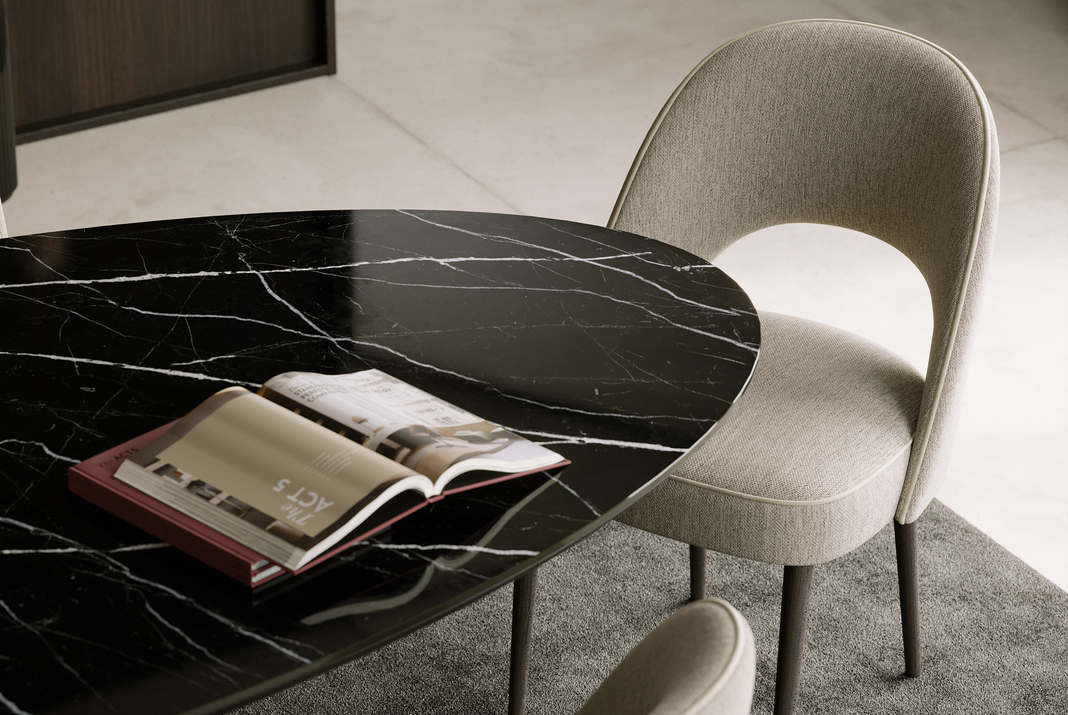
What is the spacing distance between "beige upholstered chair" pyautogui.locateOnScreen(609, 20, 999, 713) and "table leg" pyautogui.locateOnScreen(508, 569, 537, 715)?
0.57 ft

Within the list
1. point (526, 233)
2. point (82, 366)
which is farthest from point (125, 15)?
point (82, 366)

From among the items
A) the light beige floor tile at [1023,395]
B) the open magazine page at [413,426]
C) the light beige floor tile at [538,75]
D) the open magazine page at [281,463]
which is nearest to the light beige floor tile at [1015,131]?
the light beige floor tile at [1023,395]

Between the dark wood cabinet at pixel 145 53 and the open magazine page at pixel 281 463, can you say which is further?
the dark wood cabinet at pixel 145 53

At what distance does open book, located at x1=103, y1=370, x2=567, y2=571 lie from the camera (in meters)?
0.95

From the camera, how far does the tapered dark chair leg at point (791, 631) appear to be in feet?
4.92

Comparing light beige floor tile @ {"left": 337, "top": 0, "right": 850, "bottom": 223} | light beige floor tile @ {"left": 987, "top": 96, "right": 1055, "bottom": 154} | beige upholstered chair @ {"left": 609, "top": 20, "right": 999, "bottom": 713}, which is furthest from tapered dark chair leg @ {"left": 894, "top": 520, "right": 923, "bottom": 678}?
light beige floor tile @ {"left": 987, "top": 96, "right": 1055, "bottom": 154}

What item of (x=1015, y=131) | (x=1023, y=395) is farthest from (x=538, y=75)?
(x=1023, y=395)

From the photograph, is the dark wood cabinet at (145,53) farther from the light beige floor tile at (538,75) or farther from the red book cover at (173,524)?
the red book cover at (173,524)

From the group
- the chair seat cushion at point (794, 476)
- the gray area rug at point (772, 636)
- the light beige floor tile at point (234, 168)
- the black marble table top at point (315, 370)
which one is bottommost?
the gray area rug at point (772, 636)

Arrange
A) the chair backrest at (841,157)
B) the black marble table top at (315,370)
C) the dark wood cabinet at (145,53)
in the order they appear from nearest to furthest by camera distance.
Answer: the black marble table top at (315,370) < the chair backrest at (841,157) < the dark wood cabinet at (145,53)

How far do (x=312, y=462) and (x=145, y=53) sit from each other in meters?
2.86

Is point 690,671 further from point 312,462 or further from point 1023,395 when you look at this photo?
point 1023,395

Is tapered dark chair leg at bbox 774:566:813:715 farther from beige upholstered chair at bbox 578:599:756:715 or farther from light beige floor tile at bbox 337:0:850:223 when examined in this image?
light beige floor tile at bbox 337:0:850:223

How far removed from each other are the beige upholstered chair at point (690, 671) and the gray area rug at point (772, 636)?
0.92 meters
